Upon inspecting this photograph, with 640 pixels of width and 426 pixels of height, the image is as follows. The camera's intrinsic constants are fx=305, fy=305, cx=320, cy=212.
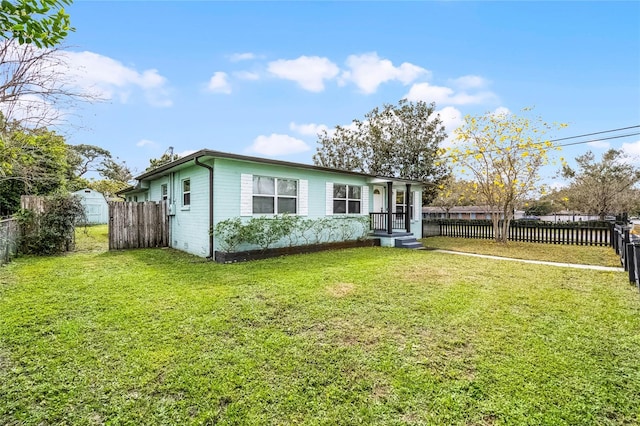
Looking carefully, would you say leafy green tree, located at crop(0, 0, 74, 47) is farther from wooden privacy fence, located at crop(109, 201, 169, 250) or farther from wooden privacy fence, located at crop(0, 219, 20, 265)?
wooden privacy fence, located at crop(109, 201, 169, 250)

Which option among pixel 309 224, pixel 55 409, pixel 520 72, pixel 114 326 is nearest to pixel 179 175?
pixel 309 224

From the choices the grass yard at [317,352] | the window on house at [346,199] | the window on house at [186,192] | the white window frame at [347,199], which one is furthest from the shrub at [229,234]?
the window on house at [346,199]

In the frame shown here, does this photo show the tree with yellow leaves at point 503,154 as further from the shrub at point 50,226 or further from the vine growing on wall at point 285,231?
the shrub at point 50,226

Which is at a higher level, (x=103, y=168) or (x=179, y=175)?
(x=103, y=168)

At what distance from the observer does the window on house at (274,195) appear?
934 cm

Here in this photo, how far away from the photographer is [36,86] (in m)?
4.40

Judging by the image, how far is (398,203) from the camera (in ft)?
48.6

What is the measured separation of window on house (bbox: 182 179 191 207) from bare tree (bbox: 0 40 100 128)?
194 inches

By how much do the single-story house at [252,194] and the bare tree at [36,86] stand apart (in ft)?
10.3

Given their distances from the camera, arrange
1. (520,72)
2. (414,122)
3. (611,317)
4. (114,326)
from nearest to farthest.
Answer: (114,326) → (611,317) → (520,72) → (414,122)

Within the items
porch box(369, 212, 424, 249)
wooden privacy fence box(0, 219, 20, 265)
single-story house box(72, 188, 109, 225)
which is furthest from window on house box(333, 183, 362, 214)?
single-story house box(72, 188, 109, 225)

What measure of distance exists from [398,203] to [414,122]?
1003cm

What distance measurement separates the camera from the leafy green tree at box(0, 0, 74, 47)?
71.7 inches

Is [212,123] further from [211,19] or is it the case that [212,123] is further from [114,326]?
[114,326]
